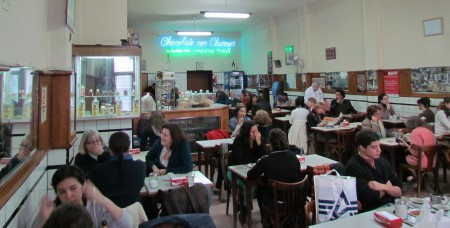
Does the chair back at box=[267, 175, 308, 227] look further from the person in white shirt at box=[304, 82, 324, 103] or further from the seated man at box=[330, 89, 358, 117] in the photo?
the person in white shirt at box=[304, 82, 324, 103]

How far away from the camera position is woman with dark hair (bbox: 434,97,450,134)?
18.9ft

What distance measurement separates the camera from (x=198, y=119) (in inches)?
297

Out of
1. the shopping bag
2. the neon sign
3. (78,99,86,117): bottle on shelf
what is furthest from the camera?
the neon sign

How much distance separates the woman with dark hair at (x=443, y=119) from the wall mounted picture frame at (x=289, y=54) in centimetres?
563

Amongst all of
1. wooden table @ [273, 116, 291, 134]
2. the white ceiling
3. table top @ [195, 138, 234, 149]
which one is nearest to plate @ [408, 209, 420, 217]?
table top @ [195, 138, 234, 149]

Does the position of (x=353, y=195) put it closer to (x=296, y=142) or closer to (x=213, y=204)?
(x=213, y=204)

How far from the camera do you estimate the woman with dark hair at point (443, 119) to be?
5.75 metres

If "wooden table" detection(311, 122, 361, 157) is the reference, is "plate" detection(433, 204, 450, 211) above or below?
below

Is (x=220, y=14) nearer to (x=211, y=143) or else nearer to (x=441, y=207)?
(x=211, y=143)

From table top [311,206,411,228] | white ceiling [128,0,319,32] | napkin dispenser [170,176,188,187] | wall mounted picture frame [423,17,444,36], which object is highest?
white ceiling [128,0,319,32]

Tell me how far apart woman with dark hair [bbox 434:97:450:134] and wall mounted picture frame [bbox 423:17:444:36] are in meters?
1.61

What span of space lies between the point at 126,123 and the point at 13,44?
3242mm

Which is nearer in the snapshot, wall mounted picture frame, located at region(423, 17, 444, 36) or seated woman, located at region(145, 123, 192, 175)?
seated woman, located at region(145, 123, 192, 175)

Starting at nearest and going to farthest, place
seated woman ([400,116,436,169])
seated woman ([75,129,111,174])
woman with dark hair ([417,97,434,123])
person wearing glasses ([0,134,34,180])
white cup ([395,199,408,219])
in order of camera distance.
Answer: person wearing glasses ([0,134,34,180]) < white cup ([395,199,408,219]) < seated woman ([75,129,111,174]) < seated woman ([400,116,436,169]) < woman with dark hair ([417,97,434,123])
